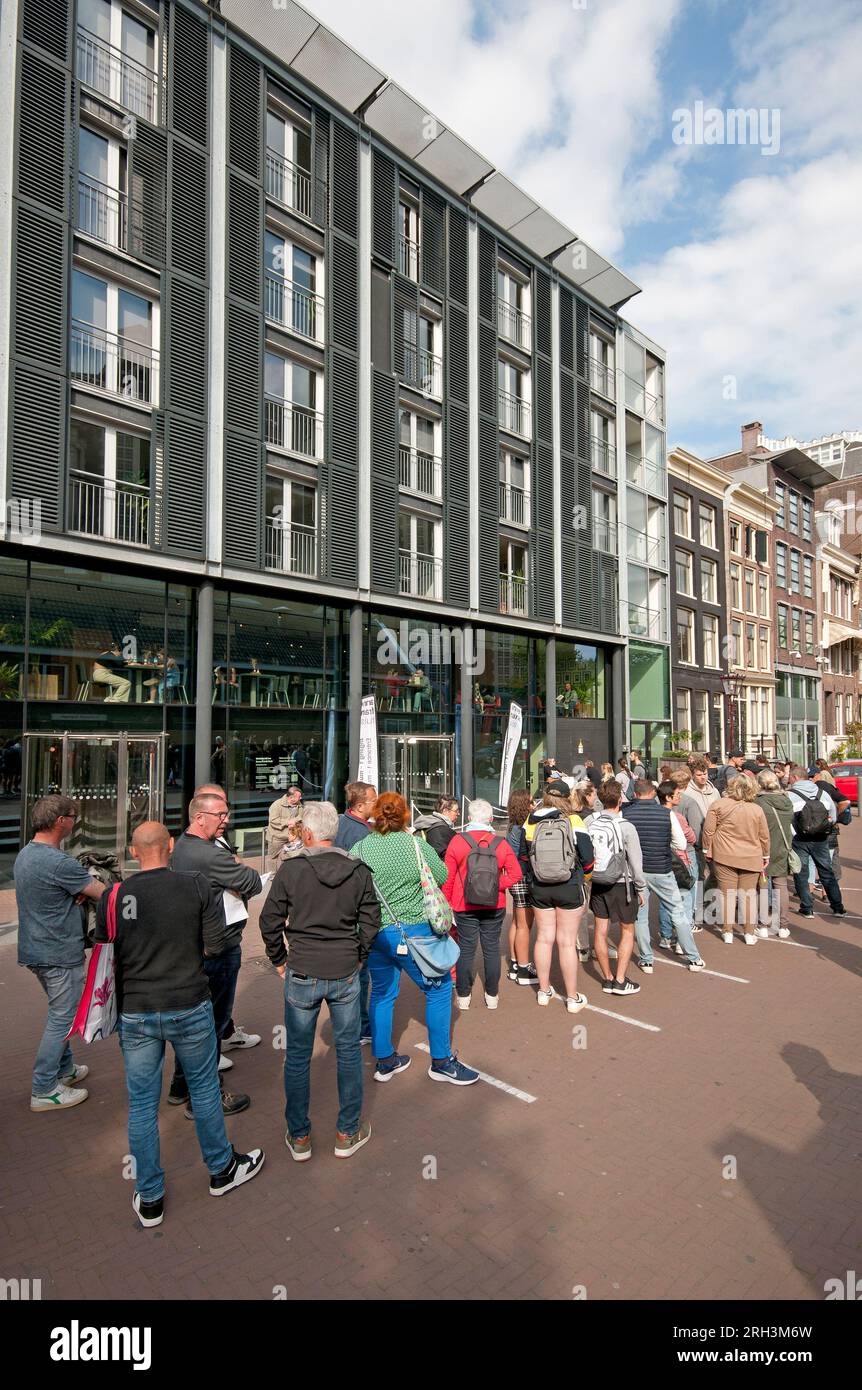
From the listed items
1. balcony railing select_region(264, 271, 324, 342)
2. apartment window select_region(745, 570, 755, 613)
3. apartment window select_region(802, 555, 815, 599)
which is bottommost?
apartment window select_region(745, 570, 755, 613)

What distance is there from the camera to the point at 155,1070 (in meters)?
3.79

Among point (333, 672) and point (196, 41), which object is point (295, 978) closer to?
point (333, 672)

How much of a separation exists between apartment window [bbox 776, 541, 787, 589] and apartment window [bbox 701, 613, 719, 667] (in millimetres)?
8716

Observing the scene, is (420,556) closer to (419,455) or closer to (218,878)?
(419,455)

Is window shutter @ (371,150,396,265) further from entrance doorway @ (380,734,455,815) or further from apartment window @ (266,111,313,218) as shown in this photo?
entrance doorway @ (380,734,455,815)

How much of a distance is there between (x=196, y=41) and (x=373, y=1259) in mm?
20394

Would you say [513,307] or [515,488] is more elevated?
[513,307]

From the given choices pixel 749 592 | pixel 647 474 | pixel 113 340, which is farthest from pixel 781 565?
pixel 113 340

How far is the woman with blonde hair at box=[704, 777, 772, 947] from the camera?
8.48 meters

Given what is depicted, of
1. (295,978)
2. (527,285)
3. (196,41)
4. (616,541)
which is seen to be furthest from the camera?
(616,541)

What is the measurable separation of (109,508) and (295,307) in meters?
6.95

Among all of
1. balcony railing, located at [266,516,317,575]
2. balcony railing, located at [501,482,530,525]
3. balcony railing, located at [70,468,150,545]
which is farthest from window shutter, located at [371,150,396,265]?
balcony railing, located at [70,468,150,545]

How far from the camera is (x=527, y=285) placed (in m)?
24.2
